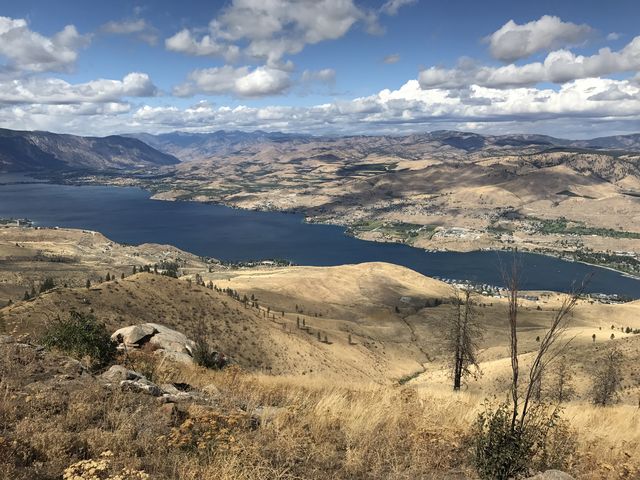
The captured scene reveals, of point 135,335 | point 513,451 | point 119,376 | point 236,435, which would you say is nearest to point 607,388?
point 135,335

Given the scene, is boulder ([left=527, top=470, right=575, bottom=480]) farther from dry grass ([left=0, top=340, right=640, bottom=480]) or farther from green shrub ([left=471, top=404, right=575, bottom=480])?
dry grass ([left=0, top=340, right=640, bottom=480])

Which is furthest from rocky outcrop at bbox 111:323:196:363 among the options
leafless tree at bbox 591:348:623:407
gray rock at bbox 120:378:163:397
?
leafless tree at bbox 591:348:623:407

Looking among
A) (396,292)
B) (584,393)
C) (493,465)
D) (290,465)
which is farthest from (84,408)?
(396,292)

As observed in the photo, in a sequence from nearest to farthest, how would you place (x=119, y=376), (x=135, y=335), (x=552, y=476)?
1. (x=552, y=476)
2. (x=119, y=376)
3. (x=135, y=335)

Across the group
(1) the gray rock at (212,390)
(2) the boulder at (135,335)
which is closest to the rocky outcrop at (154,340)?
(2) the boulder at (135,335)

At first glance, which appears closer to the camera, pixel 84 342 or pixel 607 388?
pixel 84 342

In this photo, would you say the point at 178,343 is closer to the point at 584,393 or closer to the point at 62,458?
the point at 62,458

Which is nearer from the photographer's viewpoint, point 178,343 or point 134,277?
point 178,343

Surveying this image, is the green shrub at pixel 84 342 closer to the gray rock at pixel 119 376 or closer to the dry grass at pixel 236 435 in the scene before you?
the gray rock at pixel 119 376

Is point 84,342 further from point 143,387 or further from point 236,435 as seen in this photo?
point 236,435
